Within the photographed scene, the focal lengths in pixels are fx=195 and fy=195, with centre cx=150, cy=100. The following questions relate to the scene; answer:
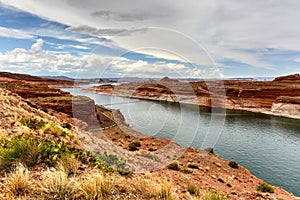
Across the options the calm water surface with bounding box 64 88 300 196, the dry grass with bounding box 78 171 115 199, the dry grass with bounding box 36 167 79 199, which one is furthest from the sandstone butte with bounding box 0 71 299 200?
the calm water surface with bounding box 64 88 300 196

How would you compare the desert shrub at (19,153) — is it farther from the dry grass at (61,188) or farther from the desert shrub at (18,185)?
the desert shrub at (18,185)

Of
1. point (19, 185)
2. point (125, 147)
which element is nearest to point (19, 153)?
point (19, 185)

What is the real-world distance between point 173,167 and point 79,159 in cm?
692

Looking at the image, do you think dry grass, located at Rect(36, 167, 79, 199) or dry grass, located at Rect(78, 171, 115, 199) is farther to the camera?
dry grass, located at Rect(78, 171, 115, 199)

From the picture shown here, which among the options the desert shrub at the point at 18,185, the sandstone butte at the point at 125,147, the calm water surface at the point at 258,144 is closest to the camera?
the desert shrub at the point at 18,185

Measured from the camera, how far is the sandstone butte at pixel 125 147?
7644 millimetres

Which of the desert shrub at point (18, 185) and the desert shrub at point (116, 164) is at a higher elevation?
the desert shrub at point (18, 185)

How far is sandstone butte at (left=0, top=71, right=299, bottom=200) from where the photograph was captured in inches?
301

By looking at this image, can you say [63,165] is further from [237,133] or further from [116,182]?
[237,133]

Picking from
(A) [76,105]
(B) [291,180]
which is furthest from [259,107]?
(A) [76,105]

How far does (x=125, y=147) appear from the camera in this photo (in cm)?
1842

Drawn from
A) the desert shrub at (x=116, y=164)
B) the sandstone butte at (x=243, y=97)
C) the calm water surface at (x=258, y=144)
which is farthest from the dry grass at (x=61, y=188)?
the sandstone butte at (x=243, y=97)

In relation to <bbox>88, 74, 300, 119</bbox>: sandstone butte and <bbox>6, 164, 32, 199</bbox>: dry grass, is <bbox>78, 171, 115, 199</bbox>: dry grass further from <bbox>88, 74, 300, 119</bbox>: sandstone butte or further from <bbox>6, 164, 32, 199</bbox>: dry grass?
<bbox>88, 74, 300, 119</bbox>: sandstone butte

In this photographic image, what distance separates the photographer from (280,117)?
56.2 meters
